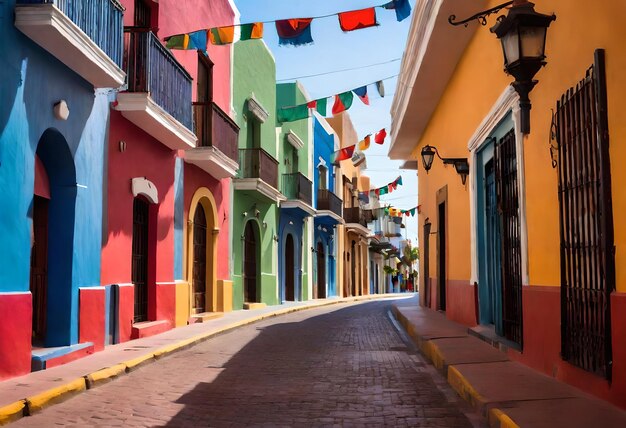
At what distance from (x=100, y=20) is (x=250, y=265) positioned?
1247cm

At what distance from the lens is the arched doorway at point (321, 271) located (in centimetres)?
3177

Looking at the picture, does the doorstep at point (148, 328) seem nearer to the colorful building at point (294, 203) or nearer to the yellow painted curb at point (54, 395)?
the yellow painted curb at point (54, 395)

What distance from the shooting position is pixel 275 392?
657 cm

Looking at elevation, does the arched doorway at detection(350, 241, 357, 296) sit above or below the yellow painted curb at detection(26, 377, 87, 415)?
above

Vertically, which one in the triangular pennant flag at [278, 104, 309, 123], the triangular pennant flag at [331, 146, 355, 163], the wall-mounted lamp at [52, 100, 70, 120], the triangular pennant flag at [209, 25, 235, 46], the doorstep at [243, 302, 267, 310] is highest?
the triangular pennant flag at [278, 104, 309, 123]

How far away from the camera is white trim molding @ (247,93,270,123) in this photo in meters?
19.8

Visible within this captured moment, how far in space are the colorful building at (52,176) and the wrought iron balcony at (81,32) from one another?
1 centimetres

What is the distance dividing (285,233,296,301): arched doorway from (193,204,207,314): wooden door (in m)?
10.2

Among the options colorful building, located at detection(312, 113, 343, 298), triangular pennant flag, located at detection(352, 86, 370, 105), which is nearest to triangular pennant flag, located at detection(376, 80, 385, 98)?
triangular pennant flag, located at detection(352, 86, 370, 105)

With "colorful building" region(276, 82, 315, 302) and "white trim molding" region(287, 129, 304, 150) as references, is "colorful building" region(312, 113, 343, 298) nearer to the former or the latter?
"colorful building" region(276, 82, 315, 302)

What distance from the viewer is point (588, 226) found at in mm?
5469

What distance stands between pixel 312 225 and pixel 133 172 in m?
19.5

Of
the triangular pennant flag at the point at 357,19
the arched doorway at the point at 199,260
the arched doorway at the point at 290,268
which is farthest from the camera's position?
the arched doorway at the point at 290,268

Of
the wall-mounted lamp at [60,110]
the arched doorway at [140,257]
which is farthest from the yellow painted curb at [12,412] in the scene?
the arched doorway at [140,257]
